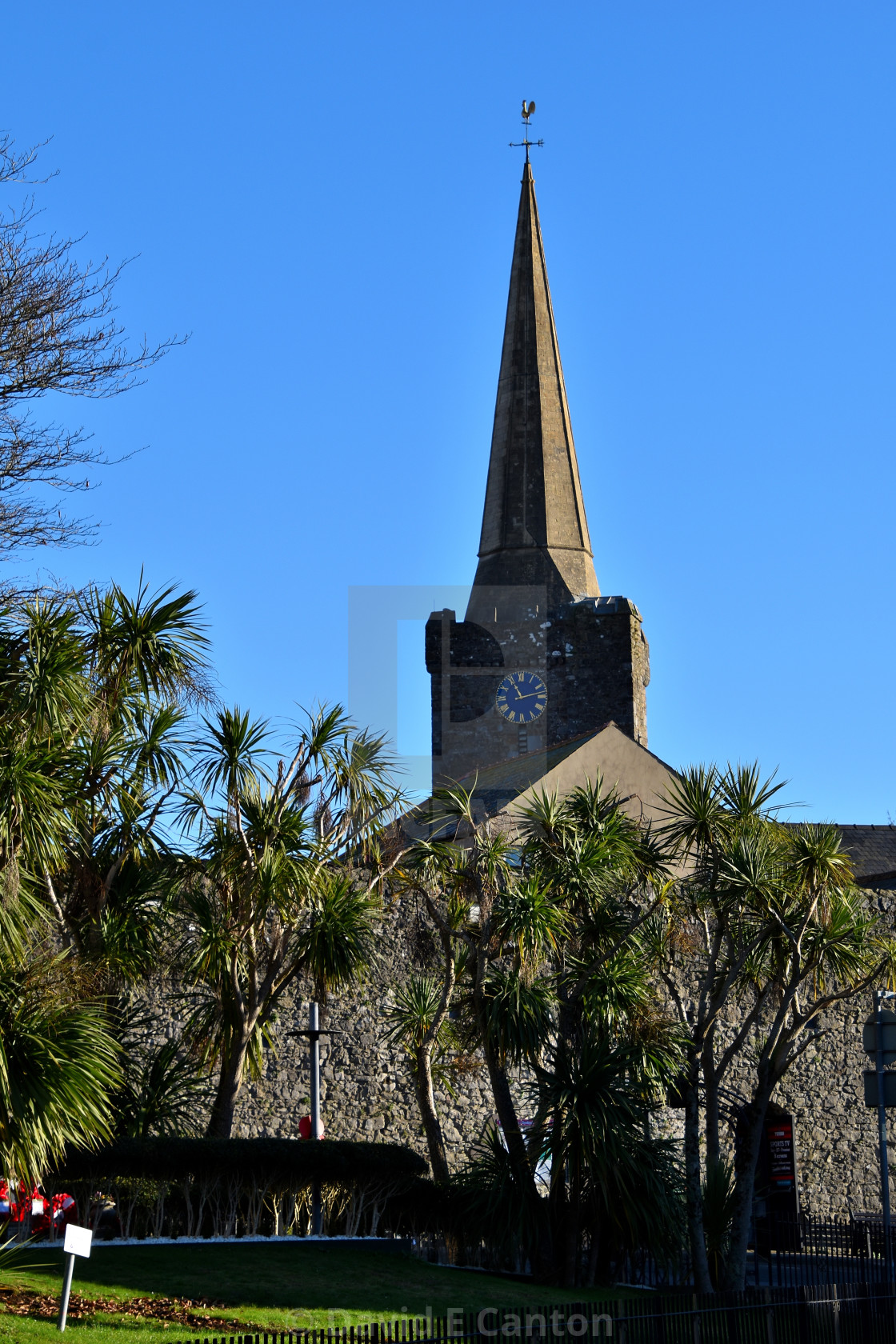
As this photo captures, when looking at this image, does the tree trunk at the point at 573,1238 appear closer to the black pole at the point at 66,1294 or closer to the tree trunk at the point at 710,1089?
the tree trunk at the point at 710,1089

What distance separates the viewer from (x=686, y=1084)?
1505 centimetres

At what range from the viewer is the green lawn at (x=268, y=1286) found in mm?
9766

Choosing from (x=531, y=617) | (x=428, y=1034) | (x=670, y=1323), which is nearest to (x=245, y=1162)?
(x=428, y=1034)

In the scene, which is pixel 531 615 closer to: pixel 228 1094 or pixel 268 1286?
pixel 228 1094

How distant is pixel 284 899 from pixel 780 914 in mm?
4684

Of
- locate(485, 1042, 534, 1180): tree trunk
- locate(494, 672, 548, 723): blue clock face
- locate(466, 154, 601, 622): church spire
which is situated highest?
locate(466, 154, 601, 622): church spire

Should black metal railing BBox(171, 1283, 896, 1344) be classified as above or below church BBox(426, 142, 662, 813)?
below

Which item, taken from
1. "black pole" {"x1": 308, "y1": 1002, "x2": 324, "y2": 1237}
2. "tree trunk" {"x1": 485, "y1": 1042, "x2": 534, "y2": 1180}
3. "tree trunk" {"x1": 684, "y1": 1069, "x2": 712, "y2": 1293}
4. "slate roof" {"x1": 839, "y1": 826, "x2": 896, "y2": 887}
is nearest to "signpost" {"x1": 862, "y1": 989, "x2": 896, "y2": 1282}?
"tree trunk" {"x1": 684, "y1": 1069, "x2": 712, "y2": 1293}

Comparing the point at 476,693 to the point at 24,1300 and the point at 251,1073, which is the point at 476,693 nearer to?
the point at 251,1073

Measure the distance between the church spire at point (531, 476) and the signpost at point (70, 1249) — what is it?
33.5 m

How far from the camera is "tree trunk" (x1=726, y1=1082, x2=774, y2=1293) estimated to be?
14.3 metres

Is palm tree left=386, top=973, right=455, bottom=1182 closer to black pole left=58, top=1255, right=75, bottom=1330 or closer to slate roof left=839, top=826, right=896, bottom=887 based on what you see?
black pole left=58, top=1255, right=75, bottom=1330

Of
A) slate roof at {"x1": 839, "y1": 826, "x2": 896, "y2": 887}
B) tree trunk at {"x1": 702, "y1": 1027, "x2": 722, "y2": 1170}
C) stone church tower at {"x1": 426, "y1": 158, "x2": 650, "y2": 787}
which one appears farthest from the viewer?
stone church tower at {"x1": 426, "y1": 158, "x2": 650, "y2": 787}

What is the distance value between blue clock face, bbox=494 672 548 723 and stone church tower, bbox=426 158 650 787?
0.03m
